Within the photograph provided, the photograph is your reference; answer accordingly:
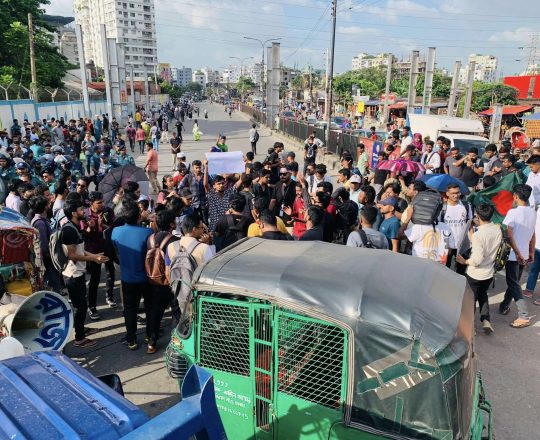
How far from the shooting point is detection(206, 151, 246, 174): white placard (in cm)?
730

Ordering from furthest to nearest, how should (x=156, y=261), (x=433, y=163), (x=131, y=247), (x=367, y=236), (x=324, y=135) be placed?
(x=324, y=135) → (x=433, y=163) → (x=367, y=236) → (x=131, y=247) → (x=156, y=261)

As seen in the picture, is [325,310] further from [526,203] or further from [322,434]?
[526,203]

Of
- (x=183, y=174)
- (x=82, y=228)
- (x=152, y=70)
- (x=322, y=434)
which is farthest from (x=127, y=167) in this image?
(x=152, y=70)

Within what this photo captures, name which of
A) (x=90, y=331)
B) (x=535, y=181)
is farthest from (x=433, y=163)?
(x=90, y=331)

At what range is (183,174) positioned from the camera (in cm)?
852

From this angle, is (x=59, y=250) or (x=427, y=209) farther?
(x=427, y=209)

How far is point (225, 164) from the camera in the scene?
7.37 metres

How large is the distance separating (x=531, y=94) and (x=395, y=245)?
170 ft

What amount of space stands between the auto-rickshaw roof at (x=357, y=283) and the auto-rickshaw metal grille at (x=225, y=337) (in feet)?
0.62

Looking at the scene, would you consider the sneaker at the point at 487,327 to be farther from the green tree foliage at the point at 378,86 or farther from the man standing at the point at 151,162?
the green tree foliage at the point at 378,86

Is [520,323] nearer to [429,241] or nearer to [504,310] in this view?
[504,310]

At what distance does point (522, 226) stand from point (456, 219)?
888mm

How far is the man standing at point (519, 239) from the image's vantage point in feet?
18.0

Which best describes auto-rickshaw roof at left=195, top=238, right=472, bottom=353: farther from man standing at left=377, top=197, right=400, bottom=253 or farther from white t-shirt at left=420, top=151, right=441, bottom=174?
white t-shirt at left=420, top=151, right=441, bottom=174
